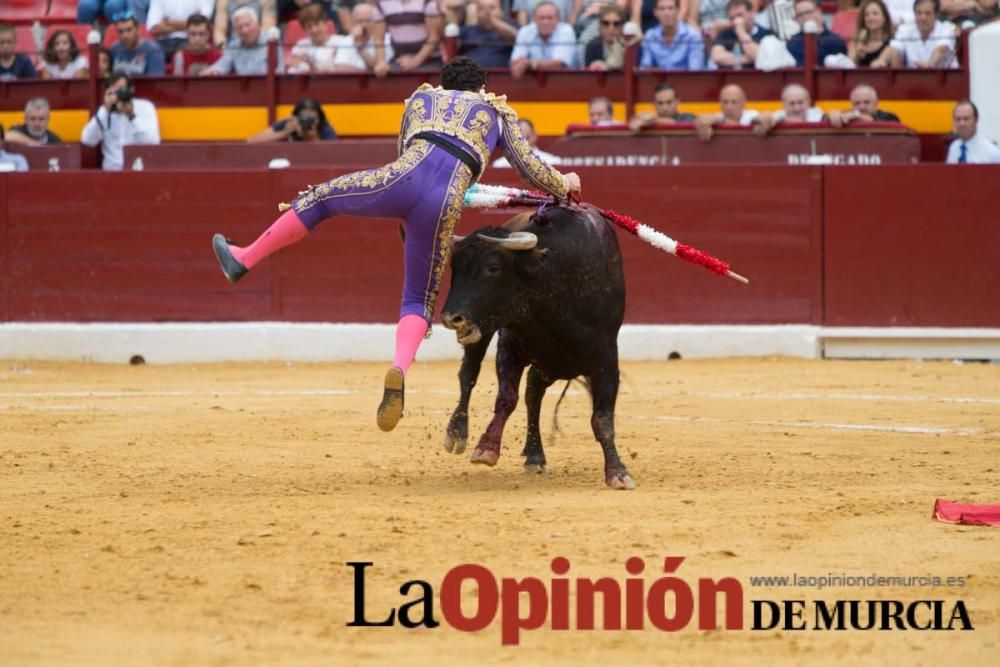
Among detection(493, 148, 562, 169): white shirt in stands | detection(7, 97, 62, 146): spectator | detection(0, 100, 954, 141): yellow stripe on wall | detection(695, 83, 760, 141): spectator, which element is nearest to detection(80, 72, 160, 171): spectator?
detection(7, 97, 62, 146): spectator

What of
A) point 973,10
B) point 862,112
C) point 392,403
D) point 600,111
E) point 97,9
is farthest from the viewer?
point 97,9

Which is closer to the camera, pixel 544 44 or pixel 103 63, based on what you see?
pixel 544 44

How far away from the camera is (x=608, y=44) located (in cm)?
1245

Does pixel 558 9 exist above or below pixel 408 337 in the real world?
above

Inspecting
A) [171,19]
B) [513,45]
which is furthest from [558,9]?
[171,19]

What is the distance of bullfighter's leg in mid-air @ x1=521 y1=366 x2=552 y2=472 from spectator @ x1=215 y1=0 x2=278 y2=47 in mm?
7675

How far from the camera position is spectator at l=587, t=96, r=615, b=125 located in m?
11.9

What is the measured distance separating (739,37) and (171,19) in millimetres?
4614

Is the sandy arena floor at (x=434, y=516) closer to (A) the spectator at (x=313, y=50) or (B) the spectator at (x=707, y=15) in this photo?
(B) the spectator at (x=707, y=15)

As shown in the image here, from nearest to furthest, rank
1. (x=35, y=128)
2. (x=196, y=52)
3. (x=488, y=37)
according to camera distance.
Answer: (x=488, y=37)
(x=35, y=128)
(x=196, y=52)

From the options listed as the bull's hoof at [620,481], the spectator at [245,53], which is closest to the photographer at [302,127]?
the spectator at [245,53]

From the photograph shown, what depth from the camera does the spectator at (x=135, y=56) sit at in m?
13.2

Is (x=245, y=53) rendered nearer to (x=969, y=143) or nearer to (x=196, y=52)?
(x=196, y=52)

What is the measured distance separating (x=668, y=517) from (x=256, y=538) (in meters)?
1.31
